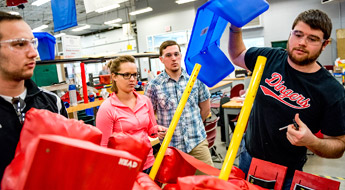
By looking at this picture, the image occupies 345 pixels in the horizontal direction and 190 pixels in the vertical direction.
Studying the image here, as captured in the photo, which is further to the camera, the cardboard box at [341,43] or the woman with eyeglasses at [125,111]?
the cardboard box at [341,43]

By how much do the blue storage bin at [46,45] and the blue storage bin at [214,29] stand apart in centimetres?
211

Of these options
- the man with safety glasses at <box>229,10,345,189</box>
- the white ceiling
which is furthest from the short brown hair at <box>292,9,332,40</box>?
the white ceiling

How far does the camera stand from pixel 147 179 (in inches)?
30.4

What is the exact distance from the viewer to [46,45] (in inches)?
104

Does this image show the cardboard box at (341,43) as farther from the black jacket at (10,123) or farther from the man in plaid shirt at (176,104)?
the black jacket at (10,123)

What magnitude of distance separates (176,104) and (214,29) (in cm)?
130

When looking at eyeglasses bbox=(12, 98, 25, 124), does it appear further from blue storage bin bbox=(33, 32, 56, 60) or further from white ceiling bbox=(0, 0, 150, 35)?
white ceiling bbox=(0, 0, 150, 35)

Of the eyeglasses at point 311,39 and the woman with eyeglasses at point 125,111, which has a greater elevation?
the eyeglasses at point 311,39

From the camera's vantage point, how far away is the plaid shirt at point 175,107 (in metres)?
2.35

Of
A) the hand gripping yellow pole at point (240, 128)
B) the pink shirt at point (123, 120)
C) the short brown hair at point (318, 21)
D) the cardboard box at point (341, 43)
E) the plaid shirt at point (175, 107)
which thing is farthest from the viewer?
the cardboard box at point (341, 43)

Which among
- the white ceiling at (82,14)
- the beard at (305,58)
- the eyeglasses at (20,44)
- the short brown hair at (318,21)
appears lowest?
the beard at (305,58)

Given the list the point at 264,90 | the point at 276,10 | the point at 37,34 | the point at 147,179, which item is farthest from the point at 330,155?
the point at 276,10

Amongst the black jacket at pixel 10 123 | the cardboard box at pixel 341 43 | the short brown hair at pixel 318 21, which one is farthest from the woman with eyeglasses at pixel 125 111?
the cardboard box at pixel 341 43

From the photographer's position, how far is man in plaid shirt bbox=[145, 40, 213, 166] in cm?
236
